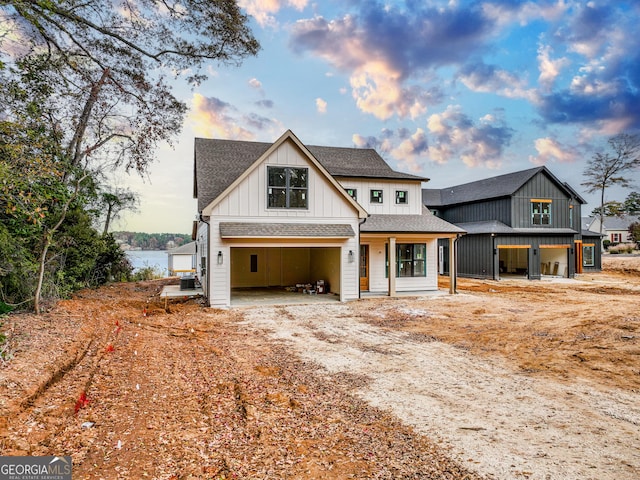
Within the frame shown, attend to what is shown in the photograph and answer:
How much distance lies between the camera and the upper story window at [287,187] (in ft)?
41.8

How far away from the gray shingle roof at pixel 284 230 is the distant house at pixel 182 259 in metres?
16.8

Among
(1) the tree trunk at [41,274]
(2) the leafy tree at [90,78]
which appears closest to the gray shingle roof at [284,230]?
(2) the leafy tree at [90,78]

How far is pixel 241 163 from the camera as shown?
53.5 feet

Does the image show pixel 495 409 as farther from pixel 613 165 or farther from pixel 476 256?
pixel 613 165

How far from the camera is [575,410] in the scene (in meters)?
4.29

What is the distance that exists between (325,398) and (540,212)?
76.4ft

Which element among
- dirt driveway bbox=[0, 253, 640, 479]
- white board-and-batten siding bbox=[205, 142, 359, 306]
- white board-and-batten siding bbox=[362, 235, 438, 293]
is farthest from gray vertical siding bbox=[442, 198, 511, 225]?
dirt driveway bbox=[0, 253, 640, 479]

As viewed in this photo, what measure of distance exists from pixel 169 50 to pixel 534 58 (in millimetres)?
17484

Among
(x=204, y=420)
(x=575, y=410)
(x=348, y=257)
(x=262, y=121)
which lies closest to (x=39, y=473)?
(x=204, y=420)

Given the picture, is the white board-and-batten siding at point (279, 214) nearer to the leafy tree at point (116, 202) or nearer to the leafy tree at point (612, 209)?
the leafy tree at point (116, 202)

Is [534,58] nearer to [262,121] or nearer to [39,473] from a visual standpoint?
[262,121]

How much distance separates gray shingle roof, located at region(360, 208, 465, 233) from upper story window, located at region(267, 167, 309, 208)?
2.92m

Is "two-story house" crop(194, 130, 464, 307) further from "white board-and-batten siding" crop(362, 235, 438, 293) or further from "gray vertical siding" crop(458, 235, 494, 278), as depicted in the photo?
"gray vertical siding" crop(458, 235, 494, 278)

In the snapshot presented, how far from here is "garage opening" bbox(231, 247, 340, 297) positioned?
17609mm
